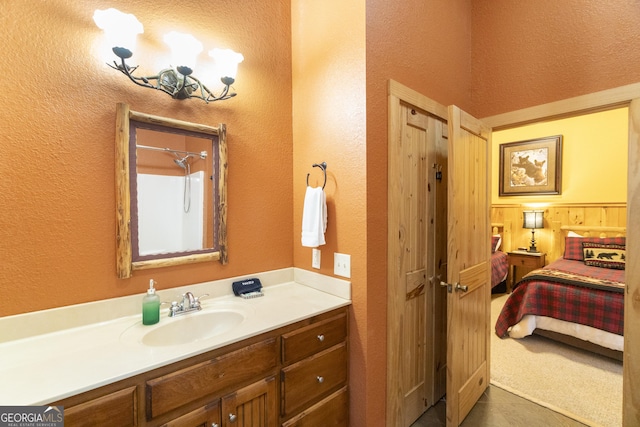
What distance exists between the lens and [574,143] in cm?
430

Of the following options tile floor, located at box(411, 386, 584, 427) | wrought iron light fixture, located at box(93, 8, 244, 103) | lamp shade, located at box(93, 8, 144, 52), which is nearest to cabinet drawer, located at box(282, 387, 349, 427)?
tile floor, located at box(411, 386, 584, 427)

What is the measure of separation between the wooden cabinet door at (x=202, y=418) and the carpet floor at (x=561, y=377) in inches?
88.5

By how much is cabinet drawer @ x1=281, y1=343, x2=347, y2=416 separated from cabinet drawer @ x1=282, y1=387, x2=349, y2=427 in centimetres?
4

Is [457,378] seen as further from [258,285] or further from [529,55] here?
[529,55]

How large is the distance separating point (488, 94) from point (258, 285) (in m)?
2.26

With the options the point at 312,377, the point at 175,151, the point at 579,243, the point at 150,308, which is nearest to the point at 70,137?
the point at 175,151

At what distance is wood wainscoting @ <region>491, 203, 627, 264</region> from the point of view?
4.02 meters

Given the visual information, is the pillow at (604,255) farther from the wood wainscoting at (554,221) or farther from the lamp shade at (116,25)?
the lamp shade at (116,25)

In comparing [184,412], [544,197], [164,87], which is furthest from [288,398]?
[544,197]

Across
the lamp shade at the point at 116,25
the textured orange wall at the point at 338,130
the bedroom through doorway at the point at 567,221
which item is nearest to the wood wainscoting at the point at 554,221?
the bedroom through doorway at the point at 567,221

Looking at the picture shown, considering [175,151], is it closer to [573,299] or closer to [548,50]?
[548,50]

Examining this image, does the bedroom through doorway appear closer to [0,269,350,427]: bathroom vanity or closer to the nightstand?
the nightstand

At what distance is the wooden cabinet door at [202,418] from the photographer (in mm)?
1004

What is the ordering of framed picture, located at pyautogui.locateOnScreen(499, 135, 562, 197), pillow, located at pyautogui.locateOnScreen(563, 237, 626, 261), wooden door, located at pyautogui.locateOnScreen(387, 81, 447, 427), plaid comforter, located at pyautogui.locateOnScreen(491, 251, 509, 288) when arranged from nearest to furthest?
wooden door, located at pyautogui.locateOnScreen(387, 81, 447, 427)
pillow, located at pyautogui.locateOnScreen(563, 237, 626, 261)
plaid comforter, located at pyautogui.locateOnScreen(491, 251, 509, 288)
framed picture, located at pyautogui.locateOnScreen(499, 135, 562, 197)
